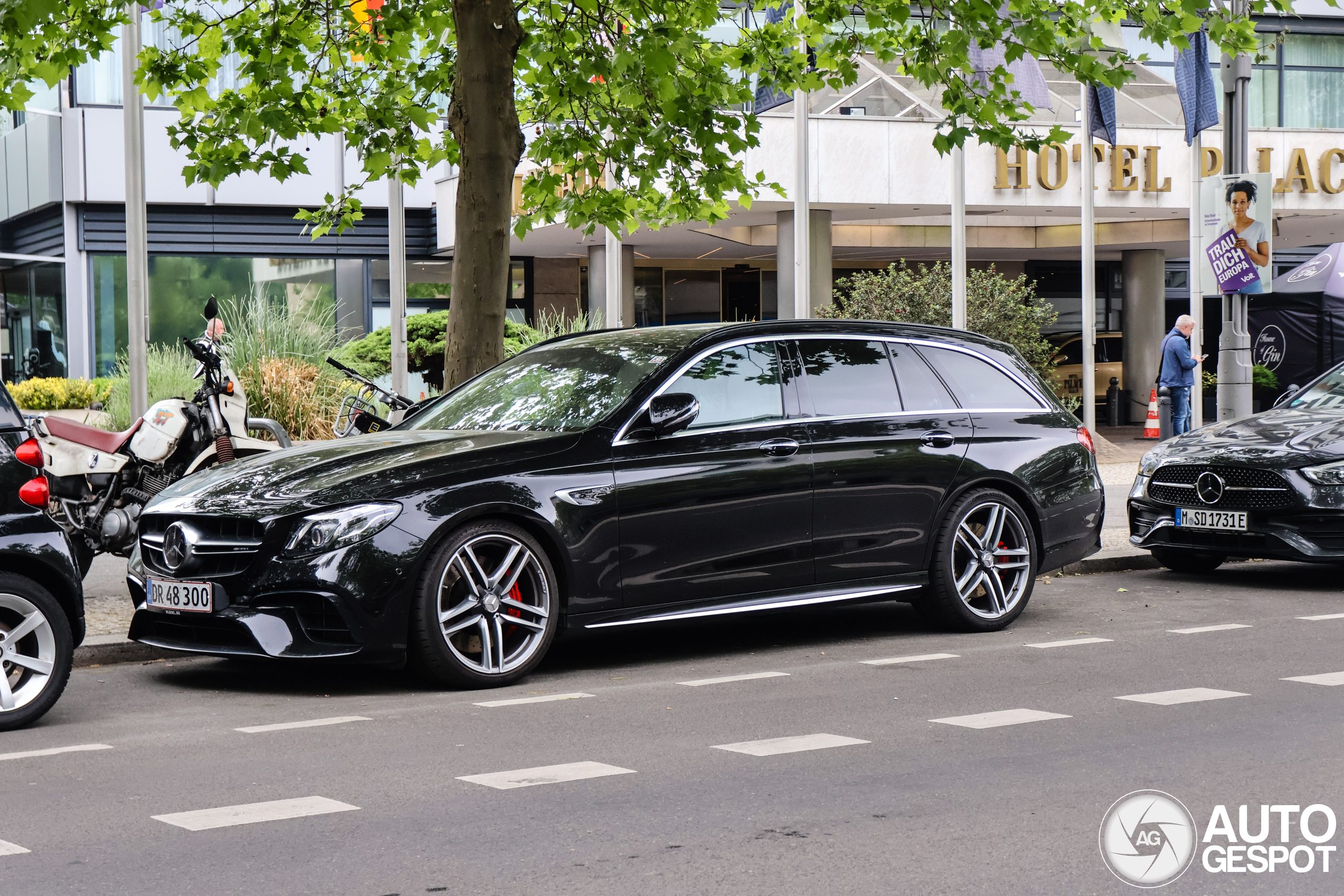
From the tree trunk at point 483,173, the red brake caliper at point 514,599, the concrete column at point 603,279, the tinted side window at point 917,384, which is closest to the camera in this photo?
the red brake caliper at point 514,599

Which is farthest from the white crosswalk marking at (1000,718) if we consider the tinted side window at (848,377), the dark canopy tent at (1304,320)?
the dark canopy tent at (1304,320)

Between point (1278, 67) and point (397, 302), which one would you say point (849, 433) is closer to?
point (397, 302)

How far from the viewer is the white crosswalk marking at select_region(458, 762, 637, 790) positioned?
560 cm

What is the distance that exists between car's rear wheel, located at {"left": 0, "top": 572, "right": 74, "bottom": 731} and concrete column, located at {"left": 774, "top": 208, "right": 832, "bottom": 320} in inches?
772

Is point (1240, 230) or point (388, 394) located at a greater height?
point (1240, 230)

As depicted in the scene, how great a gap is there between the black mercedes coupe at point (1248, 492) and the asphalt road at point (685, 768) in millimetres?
1657

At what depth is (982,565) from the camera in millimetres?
9219

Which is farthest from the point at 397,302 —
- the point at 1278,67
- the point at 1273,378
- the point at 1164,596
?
the point at 1278,67

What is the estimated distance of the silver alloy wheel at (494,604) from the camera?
24.1ft

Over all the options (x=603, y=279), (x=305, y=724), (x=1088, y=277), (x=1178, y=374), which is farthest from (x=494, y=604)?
(x=603, y=279)

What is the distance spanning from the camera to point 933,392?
9164 mm

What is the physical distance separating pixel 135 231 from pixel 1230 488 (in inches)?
360

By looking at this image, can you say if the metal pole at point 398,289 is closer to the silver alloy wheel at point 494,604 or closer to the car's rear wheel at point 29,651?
the silver alloy wheel at point 494,604

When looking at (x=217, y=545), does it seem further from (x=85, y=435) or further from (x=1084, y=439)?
(x=1084, y=439)
